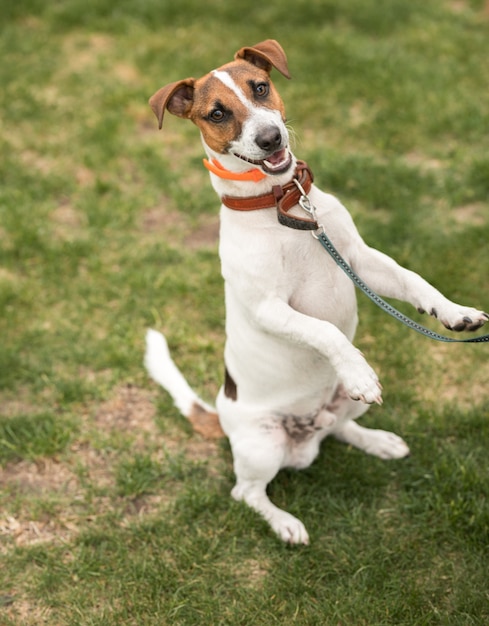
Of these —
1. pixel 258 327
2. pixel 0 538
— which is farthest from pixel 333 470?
pixel 0 538

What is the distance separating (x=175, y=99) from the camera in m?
3.61

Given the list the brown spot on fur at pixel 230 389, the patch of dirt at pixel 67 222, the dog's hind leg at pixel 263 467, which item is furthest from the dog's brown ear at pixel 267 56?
the patch of dirt at pixel 67 222

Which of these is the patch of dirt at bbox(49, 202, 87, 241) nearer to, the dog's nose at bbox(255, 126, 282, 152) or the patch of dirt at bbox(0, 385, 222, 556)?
the patch of dirt at bbox(0, 385, 222, 556)

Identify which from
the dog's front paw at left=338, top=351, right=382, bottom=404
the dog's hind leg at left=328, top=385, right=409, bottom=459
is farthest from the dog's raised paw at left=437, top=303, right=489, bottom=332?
the dog's hind leg at left=328, top=385, right=409, bottom=459

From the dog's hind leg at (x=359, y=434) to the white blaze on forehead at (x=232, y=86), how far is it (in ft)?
5.05

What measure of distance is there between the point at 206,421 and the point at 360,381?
148 cm

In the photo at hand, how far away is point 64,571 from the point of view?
3822mm

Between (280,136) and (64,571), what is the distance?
233 centimetres

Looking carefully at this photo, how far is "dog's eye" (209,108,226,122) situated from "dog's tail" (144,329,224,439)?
64.3 inches

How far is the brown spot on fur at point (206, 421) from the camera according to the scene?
14.6ft

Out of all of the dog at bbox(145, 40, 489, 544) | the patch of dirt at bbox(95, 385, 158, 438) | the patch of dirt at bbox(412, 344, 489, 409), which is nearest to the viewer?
the dog at bbox(145, 40, 489, 544)

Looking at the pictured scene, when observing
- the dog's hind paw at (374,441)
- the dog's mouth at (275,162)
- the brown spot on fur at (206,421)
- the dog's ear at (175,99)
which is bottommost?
the brown spot on fur at (206,421)

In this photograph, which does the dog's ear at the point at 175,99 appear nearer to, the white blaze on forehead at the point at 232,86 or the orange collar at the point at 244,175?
the white blaze on forehead at the point at 232,86

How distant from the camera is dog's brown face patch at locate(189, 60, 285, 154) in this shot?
3.38m
